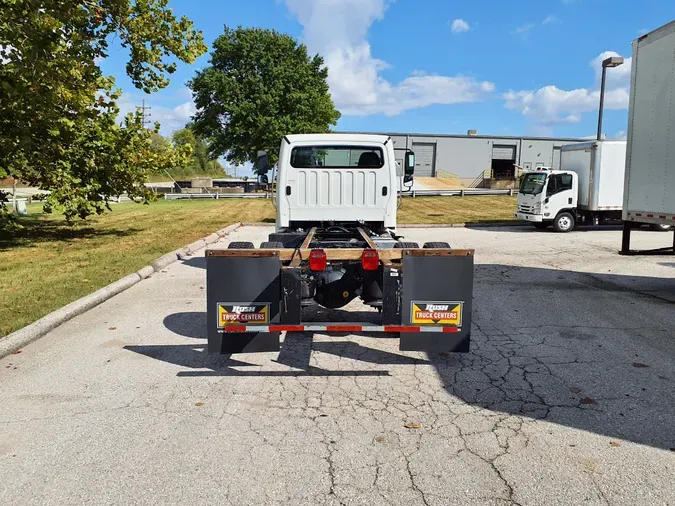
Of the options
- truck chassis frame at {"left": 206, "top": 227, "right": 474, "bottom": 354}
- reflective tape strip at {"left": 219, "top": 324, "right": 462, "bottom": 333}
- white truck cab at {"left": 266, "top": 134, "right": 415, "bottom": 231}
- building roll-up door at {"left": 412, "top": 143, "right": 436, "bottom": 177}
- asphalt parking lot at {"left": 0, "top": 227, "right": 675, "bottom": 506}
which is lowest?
asphalt parking lot at {"left": 0, "top": 227, "right": 675, "bottom": 506}

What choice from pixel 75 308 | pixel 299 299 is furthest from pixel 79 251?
pixel 299 299

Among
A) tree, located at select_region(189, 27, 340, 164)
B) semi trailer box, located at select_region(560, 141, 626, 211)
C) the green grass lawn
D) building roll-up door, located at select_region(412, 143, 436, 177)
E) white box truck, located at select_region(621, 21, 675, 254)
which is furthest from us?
building roll-up door, located at select_region(412, 143, 436, 177)

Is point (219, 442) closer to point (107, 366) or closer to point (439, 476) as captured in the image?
point (439, 476)

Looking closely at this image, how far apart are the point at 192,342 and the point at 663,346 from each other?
5.20 m

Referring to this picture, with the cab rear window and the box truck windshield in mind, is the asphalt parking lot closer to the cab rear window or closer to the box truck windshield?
the cab rear window

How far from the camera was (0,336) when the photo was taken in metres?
5.75

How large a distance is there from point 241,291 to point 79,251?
9.32m

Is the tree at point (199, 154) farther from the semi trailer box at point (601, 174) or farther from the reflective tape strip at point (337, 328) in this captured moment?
the reflective tape strip at point (337, 328)

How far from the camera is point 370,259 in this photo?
488cm

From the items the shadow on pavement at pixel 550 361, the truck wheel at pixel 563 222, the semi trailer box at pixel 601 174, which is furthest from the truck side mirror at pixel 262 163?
the semi trailer box at pixel 601 174

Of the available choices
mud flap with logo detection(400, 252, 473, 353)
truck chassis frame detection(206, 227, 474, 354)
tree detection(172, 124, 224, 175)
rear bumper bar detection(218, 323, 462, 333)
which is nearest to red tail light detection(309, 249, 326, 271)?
truck chassis frame detection(206, 227, 474, 354)

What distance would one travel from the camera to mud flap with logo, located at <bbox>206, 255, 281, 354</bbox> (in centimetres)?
473

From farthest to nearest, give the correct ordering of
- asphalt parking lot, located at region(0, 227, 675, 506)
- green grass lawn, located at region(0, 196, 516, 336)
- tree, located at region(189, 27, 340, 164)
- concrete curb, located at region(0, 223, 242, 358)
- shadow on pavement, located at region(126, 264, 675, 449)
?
tree, located at region(189, 27, 340, 164)
green grass lawn, located at region(0, 196, 516, 336)
concrete curb, located at region(0, 223, 242, 358)
shadow on pavement, located at region(126, 264, 675, 449)
asphalt parking lot, located at region(0, 227, 675, 506)

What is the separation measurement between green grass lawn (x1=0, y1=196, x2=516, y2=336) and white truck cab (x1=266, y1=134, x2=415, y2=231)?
11.1 ft
